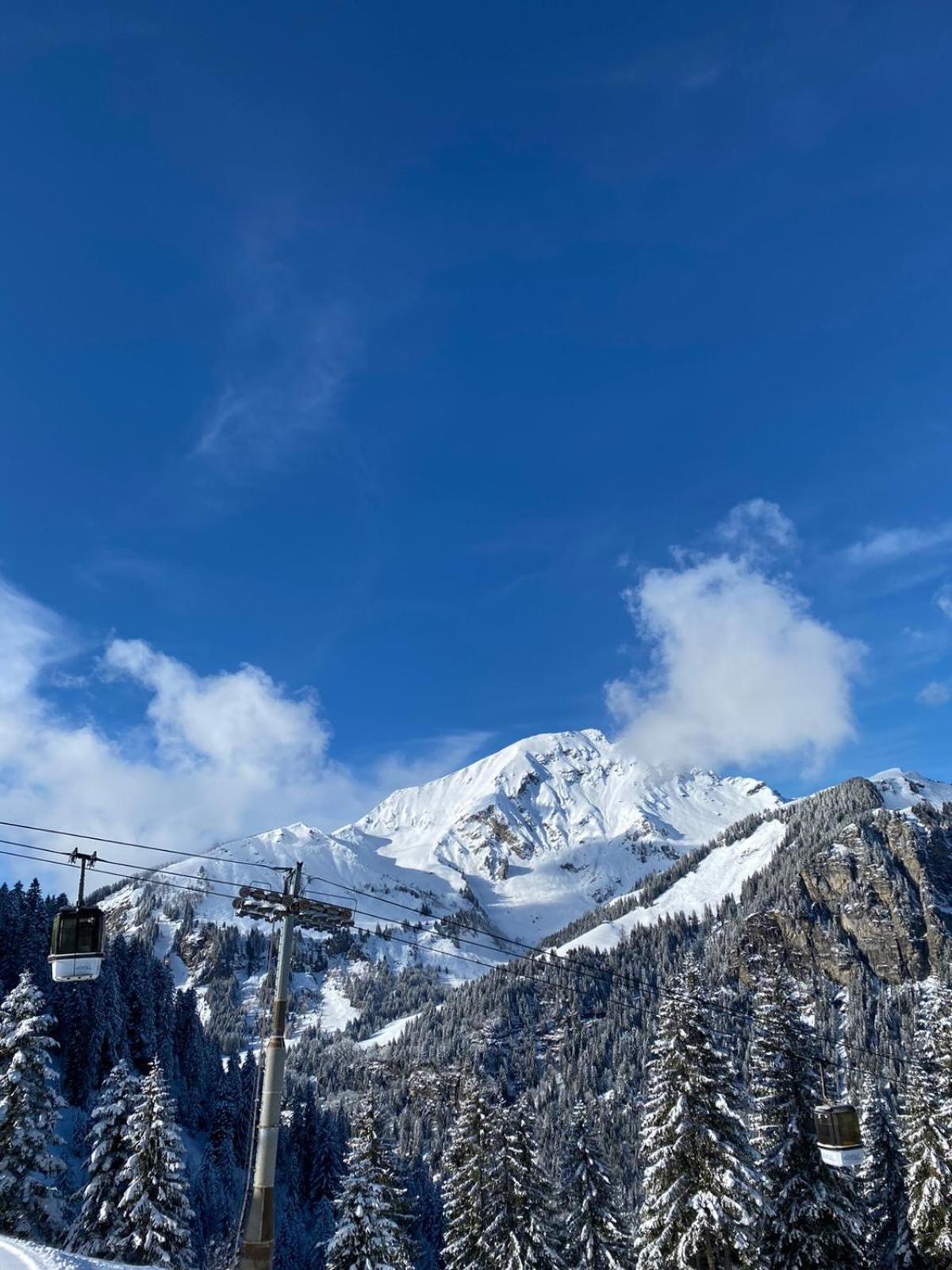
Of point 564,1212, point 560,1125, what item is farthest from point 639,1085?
point 564,1212

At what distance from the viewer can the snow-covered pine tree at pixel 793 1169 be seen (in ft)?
83.0

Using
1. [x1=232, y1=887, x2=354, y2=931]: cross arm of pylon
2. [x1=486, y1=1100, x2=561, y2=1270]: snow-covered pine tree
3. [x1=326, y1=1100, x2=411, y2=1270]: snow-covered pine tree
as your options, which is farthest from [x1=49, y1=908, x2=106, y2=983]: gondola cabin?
[x1=486, y1=1100, x2=561, y2=1270]: snow-covered pine tree

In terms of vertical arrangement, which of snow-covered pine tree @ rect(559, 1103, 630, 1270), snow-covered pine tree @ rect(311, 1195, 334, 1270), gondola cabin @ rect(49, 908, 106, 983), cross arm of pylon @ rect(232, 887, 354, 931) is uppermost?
cross arm of pylon @ rect(232, 887, 354, 931)

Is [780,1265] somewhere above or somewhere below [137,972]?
below

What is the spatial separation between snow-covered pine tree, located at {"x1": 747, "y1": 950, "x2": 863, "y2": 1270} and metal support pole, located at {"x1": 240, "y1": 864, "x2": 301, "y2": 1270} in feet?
61.3

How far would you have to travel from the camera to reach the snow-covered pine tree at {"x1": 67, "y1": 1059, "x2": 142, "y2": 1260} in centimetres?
3028

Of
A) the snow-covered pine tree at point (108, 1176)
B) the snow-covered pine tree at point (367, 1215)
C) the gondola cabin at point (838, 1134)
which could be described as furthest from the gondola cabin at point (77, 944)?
the snow-covered pine tree at point (108, 1176)

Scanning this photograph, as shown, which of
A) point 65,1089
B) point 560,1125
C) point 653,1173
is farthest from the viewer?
point 560,1125

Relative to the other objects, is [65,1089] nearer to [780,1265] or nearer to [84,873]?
[780,1265]

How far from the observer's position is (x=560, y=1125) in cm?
14950

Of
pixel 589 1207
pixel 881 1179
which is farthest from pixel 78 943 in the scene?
pixel 881 1179

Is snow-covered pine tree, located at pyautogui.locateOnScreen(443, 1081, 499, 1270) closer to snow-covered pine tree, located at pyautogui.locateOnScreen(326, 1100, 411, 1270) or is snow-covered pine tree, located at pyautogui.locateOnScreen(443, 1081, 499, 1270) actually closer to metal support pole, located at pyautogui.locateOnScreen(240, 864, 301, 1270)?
snow-covered pine tree, located at pyautogui.locateOnScreen(326, 1100, 411, 1270)

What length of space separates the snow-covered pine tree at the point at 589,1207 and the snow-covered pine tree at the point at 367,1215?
7371mm

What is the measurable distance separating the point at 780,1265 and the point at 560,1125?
472 feet
